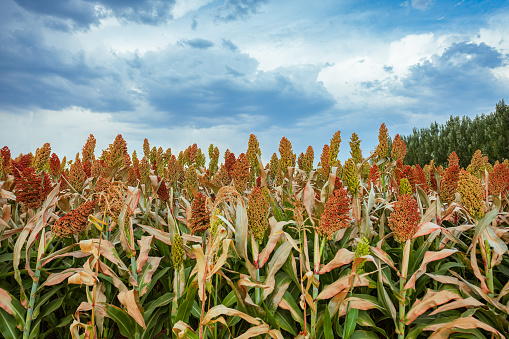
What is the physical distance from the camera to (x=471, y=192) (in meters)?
2.12

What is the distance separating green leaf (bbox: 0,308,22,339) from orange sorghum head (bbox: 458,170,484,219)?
3.05 meters

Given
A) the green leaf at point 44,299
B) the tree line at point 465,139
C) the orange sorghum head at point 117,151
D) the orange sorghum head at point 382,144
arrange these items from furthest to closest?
the tree line at point 465,139, the orange sorghum head at point 382,144, the orange sorghum head at point 117,151, the green leaf at point 44,299

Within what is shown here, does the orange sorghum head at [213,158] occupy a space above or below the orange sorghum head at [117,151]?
above

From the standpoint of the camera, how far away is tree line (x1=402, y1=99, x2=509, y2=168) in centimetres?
2323

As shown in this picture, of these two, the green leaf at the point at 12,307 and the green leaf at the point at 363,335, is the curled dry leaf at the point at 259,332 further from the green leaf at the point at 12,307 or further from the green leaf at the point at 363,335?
the green leaf at the point at 12,307

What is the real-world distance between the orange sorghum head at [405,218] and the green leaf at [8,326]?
2525mm

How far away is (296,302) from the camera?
2.19 m

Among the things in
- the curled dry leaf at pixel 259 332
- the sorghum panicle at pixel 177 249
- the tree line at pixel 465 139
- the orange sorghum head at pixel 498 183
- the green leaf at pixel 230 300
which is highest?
the tree line at pixel 465 139

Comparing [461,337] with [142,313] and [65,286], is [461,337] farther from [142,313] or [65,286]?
[65,286]

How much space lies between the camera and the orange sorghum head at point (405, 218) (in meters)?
1.88

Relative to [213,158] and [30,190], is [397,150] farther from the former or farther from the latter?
[30,190]

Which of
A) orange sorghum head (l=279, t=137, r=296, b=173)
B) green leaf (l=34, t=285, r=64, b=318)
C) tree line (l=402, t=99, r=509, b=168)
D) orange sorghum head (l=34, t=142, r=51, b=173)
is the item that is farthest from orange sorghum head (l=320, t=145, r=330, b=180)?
tree line (l=402, t=99, r=509, b=168)

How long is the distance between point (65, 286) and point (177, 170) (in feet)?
6.26

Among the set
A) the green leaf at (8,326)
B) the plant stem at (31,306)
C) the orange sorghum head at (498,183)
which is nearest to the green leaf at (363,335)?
the orange sorghum head at (498,183)
